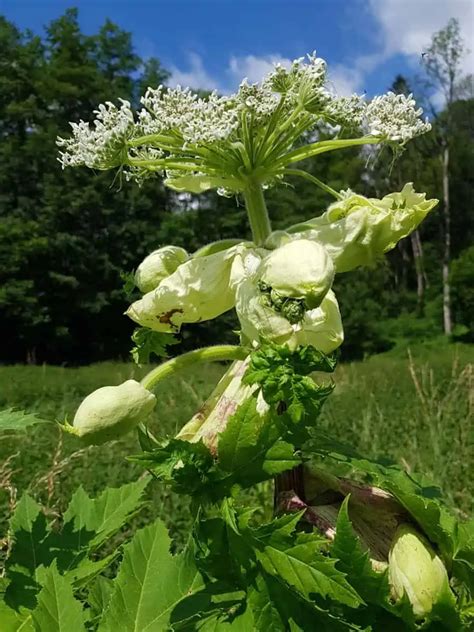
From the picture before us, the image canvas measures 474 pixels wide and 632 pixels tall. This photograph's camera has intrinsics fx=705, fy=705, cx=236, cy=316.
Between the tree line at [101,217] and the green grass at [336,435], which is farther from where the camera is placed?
the tree line at [101,217]

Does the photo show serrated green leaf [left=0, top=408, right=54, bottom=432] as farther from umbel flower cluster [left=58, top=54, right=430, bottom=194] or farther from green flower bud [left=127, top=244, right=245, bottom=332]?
umbel flower cluster [left=58, top=54, right=430, bottom=194]

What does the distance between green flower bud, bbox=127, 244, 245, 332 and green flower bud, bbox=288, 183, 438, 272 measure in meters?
0.14

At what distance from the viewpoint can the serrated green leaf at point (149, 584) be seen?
4.13 feet

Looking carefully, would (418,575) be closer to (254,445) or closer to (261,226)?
(254,445)

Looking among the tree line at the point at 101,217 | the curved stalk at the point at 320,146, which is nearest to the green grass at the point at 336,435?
the curved stalk at the point at 320,146

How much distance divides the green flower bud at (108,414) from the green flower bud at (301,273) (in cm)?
30

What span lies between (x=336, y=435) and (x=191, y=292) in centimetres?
520

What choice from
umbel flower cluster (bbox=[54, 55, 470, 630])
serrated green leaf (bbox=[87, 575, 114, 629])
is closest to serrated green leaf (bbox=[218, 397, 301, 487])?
umbel flower cluster (bbox=[54, 55, 470, 630])

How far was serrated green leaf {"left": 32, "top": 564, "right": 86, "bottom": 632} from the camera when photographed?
1.19 m

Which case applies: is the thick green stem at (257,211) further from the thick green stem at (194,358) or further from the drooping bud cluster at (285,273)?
the thick green stem at (194,358)

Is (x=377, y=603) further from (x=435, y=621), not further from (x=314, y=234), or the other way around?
(x=314, y=234)

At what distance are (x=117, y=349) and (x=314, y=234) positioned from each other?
31.8 m

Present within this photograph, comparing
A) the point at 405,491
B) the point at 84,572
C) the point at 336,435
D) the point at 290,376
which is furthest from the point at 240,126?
the point at 336,435

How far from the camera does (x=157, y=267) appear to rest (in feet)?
Answer: 4.30
